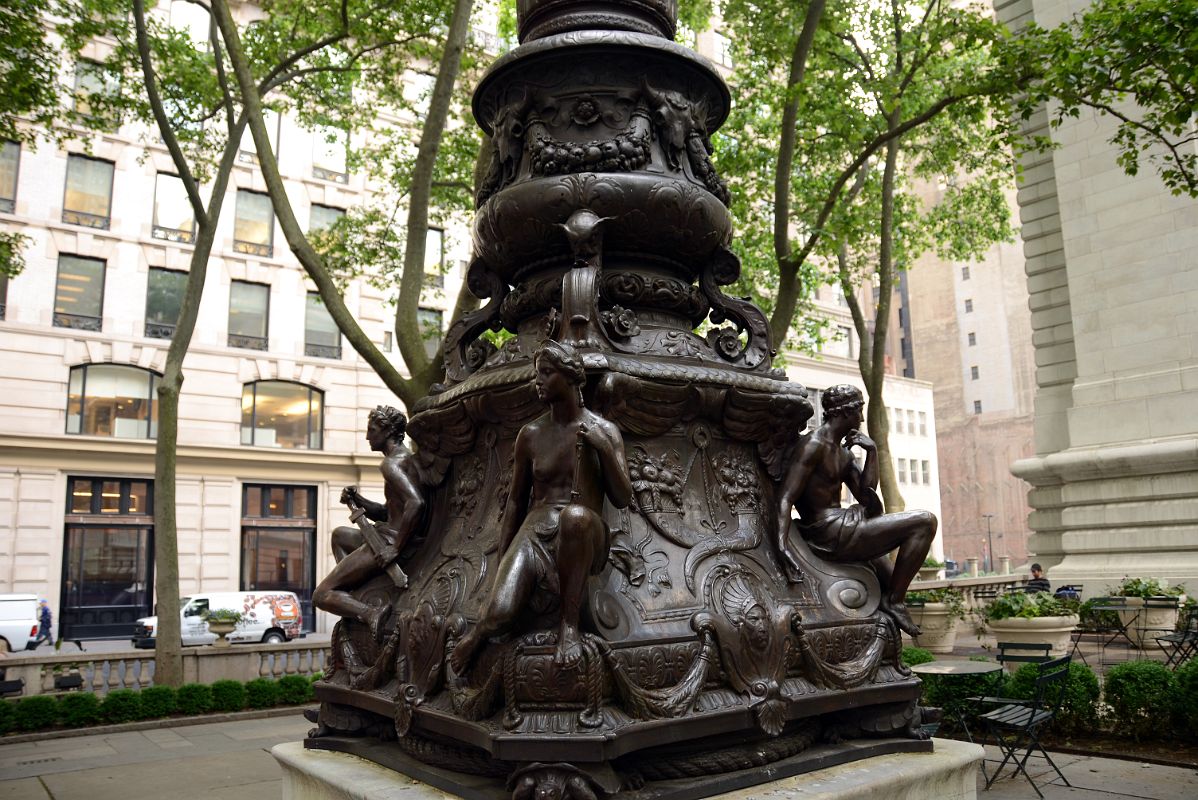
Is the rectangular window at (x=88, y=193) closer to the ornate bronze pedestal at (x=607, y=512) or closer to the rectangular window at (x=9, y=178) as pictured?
the rectangular window at (x=9, y=178)

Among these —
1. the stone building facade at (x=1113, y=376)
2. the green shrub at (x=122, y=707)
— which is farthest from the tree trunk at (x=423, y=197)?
the stone building facade at (x=1113, y=376)

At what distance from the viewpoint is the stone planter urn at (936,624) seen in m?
16.2

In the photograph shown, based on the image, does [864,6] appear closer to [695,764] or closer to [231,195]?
[695,764]

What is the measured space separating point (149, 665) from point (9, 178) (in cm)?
1974

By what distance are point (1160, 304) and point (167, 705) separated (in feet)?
65.1

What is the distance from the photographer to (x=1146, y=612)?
49.2ft

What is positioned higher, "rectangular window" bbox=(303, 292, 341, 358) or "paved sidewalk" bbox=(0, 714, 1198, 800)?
"rectangular window" bbox=(303, 292, 341, 358)

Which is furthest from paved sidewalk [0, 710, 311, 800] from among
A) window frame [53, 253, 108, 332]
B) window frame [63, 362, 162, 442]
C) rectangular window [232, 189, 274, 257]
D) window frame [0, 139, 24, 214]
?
rectangular window [232, 189, 274, 257]

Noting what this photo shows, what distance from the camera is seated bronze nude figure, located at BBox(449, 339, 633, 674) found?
4.11 m

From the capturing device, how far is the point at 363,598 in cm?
560

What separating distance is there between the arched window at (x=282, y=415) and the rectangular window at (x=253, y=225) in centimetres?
497

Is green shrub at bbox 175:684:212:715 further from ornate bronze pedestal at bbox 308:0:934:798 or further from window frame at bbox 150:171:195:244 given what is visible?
window frame at bbox 150:171:195:244

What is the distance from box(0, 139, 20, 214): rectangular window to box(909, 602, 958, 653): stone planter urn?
2869 centimetres

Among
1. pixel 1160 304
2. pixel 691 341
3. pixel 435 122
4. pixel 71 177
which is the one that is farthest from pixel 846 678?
pixel 71 177
